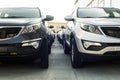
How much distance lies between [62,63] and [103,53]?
72.7 inches

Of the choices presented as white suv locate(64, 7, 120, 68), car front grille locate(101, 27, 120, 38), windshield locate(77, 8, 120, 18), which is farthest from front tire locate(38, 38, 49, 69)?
windshield locate(77, 8, 120, 18)

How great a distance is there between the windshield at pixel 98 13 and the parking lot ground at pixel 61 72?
1223 mm

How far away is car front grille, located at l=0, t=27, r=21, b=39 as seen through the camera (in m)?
6.96

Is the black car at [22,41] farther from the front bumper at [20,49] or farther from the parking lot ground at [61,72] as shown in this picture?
the parking lot ground at [61,72]

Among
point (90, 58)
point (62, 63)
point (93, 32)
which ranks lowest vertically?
point (62, 63)

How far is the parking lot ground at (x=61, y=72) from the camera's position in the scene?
6.59m

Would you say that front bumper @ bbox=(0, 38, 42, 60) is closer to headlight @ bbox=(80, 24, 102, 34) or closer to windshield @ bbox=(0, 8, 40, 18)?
headlight @ bbox=(80, 24, 102, 34)

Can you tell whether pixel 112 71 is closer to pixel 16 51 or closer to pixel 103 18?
pixel 103 18

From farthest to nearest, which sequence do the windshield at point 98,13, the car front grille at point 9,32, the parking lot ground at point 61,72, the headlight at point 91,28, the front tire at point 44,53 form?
the windshield at point 98,13
the front tire at point 44,53
the headlight at point 91,28
the car front grille at point 9,32
the parking lot ground at point 61,72

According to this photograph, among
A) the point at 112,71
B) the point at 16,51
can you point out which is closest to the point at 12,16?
the point at 16,51

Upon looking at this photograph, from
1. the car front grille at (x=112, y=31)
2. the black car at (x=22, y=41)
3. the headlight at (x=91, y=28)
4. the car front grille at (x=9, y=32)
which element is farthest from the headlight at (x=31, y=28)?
the car front grille at (x=112, y=31)

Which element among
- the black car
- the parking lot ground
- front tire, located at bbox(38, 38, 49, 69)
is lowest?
the parking lot ground

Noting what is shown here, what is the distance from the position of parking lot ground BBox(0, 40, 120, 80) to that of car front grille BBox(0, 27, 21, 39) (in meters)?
0.81

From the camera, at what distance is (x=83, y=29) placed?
730 centimetres
